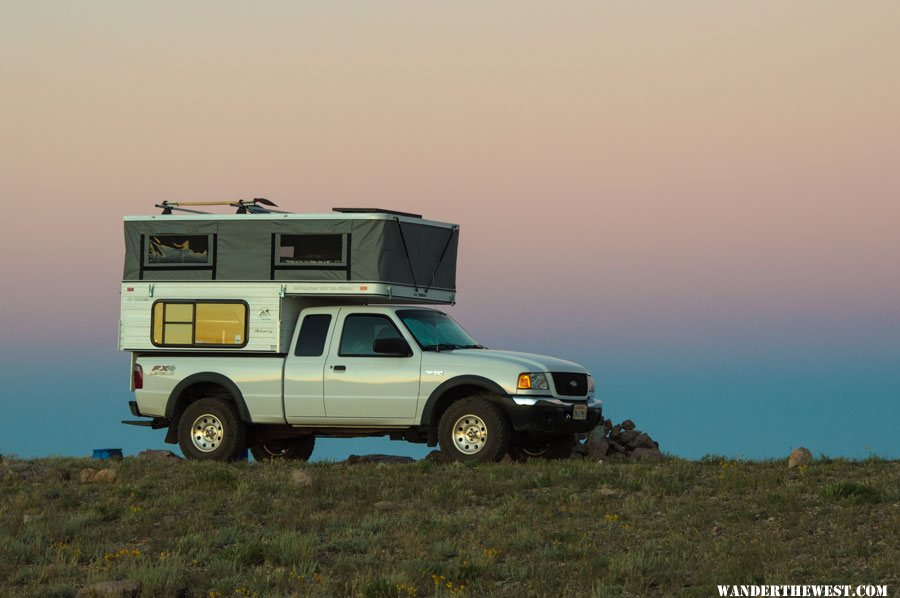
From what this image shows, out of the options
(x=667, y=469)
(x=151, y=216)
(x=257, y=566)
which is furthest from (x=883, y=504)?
(x=151, y=216)

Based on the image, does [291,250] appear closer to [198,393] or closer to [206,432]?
[198,393]

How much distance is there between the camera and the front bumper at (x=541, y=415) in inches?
679

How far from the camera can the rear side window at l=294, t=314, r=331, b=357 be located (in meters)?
18.5

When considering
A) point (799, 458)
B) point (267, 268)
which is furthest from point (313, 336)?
point (799, 458)

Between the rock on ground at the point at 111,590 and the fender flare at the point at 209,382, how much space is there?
7.55 m

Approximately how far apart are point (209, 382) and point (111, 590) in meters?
8.21

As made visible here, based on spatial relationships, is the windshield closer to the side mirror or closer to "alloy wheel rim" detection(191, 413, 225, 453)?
the side mirror

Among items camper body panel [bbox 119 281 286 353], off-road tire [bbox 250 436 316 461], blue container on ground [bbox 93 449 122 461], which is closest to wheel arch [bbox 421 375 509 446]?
camper body panel [bbox 119 281 286 353]

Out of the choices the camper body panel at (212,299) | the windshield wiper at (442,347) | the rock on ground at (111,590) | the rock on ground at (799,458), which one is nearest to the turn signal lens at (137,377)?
the camper body panel at (212,299)

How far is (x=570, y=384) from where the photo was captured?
1794 centimetres

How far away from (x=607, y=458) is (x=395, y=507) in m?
5.66

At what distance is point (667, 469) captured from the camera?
16.3 m

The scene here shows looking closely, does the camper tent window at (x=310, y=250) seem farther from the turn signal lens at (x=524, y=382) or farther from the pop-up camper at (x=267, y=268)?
the turn signal lens at (x=524, y=382)

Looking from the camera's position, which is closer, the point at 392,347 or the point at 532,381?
the point at 532,381
